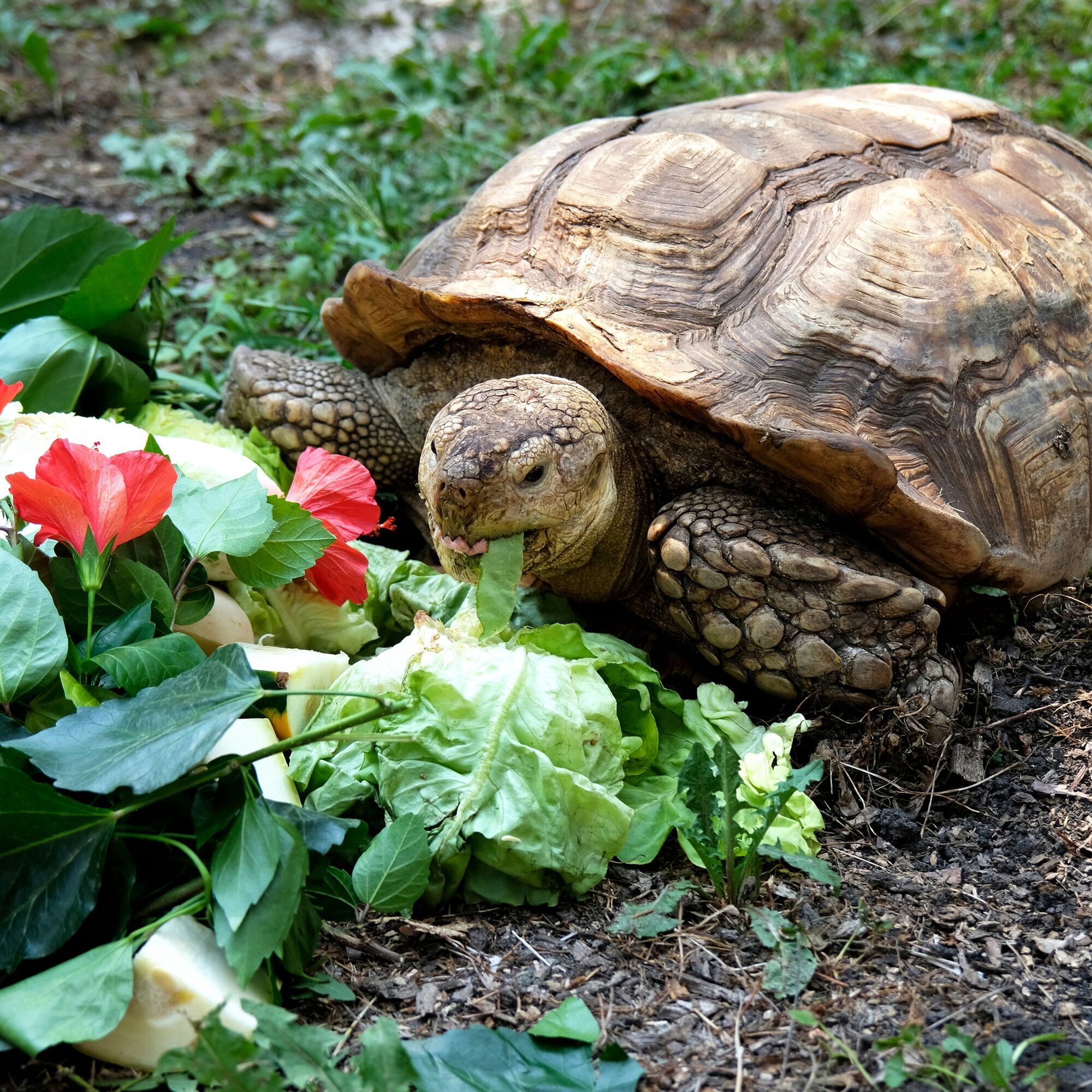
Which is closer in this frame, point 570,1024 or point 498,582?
point 570,1024

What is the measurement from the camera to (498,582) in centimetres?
244

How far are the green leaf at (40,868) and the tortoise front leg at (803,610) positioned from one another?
4.49ft

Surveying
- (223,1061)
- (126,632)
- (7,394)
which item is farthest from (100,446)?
(223,1061)

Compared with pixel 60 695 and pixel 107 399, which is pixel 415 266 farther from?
pixel 60 695

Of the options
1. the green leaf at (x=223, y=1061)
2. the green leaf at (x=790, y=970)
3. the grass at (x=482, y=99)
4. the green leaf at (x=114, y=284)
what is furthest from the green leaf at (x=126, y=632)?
the grass at (x=482, y=99)

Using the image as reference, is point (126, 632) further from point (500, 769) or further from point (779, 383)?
point (779, 383)

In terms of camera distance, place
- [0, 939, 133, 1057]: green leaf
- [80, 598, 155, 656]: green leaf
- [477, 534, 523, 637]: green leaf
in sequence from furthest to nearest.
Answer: [477, 534, 523, 637]: green leaf, [80, 598, 155, 656]: green leaf, [0, 939, 133, 1057]: green leaf

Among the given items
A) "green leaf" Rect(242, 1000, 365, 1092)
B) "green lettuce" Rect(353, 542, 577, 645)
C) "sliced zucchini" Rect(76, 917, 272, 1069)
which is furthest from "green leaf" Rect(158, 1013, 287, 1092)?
"green lettuce" Rect(353, 542, 577, 645)

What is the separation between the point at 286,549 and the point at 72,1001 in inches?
37.9

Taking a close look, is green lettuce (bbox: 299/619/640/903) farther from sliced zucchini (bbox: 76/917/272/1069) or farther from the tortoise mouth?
sliced zucchini (bbox: 76/917/272/1069)

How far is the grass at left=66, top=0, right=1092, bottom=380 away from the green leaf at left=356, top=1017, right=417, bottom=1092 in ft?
9.20

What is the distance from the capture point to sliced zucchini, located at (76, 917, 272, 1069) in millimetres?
1618

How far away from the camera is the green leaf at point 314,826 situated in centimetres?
184

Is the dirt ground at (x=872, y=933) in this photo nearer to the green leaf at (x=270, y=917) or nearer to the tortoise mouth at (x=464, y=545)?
the green leaf at (x=270, y=917)
